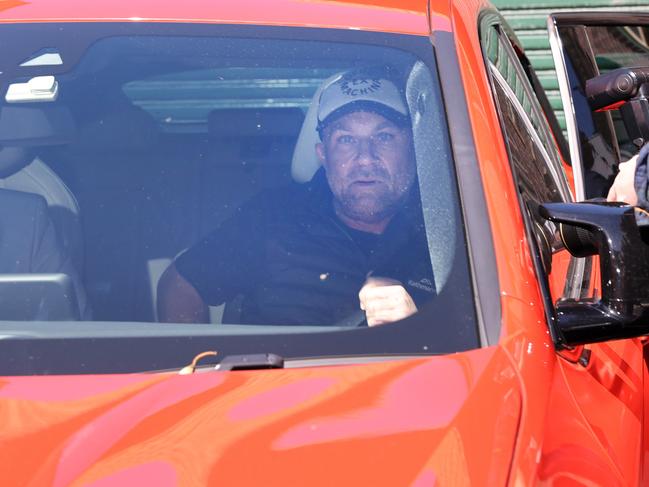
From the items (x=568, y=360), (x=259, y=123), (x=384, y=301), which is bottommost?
(x=568, y=360)

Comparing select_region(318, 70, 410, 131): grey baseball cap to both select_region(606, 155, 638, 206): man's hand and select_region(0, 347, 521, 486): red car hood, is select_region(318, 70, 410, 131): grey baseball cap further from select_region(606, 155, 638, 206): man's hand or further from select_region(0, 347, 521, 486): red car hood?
select_region(606, 155, 638, 206): man's hand

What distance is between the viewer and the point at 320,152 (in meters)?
2.32

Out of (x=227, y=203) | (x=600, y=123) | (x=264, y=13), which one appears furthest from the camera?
(x=600, y=123)

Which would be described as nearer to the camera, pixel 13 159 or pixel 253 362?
pixel 253 362

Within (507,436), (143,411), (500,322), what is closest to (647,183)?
(500,322)

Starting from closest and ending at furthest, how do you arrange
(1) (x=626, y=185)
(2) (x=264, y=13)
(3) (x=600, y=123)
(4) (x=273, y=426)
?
(4) (x=273, y=426)
(2) (x=264, y=13)
(1) (x=626, y=185)
(3) (x=600, y=123)

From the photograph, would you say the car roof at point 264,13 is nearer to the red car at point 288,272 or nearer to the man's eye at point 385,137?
the red car at point 288,272

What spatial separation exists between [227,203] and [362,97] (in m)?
0.34

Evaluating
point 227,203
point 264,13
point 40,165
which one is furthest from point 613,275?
point 40,165

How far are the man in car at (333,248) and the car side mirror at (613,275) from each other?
26 cm

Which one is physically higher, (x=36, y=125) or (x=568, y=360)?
(x=36, y=125)

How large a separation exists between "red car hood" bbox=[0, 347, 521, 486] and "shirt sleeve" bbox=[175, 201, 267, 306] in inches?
12.1

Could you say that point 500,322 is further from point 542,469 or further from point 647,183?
point 647,183

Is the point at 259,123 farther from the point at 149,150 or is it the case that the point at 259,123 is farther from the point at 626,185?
the point at 626,185
